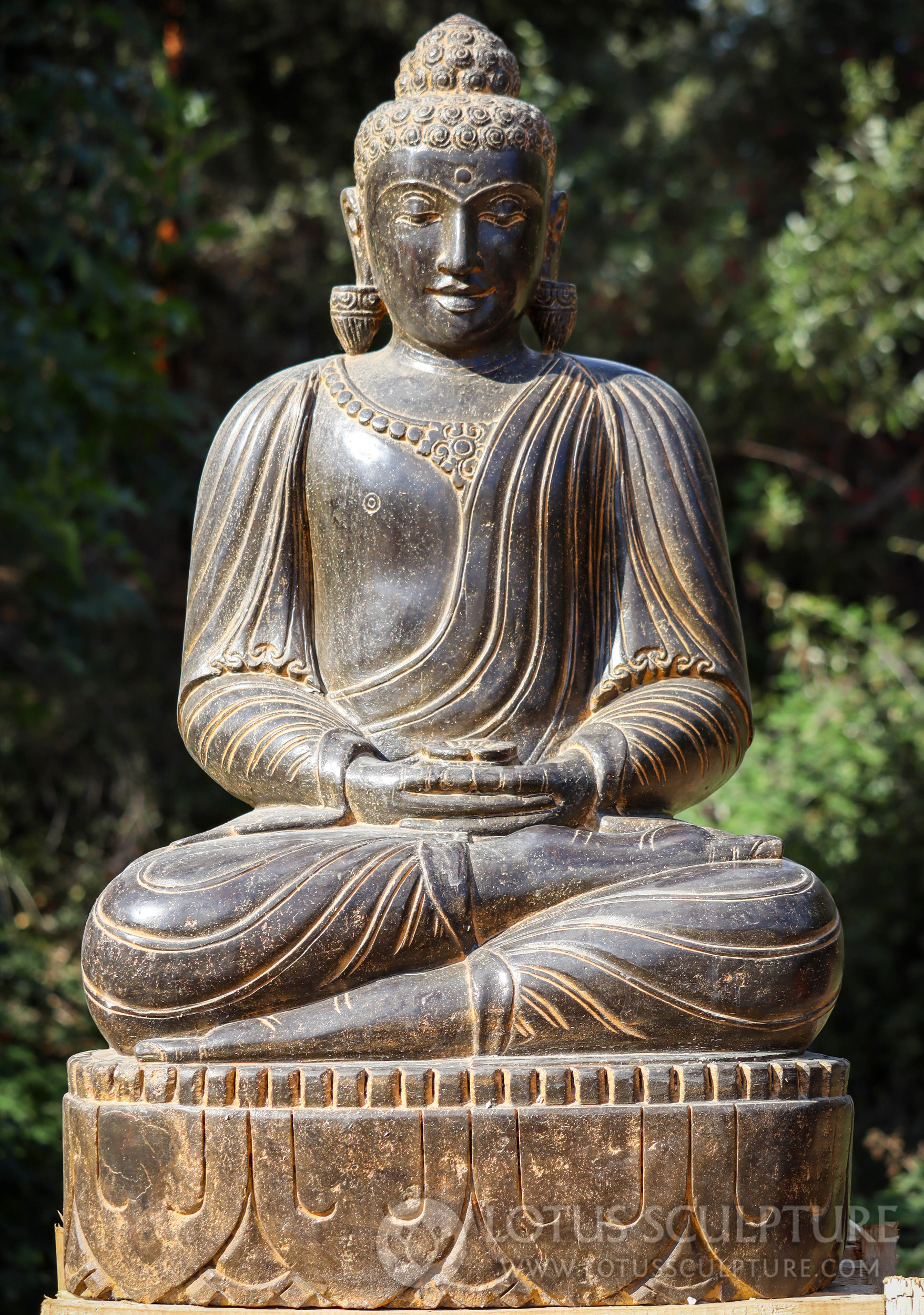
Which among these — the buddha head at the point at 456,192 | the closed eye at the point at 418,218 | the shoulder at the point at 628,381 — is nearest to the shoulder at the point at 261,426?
the buddha head at the point at 456,192

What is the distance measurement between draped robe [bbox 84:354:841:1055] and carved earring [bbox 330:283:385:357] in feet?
0.40

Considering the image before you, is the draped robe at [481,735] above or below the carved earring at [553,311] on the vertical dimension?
below

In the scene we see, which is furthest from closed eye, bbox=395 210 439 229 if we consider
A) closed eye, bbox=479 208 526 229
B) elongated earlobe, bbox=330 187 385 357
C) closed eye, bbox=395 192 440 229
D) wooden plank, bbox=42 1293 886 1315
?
wooden plank, bbox=42 1293 886 1315

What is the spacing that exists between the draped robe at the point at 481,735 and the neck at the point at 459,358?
10 cm

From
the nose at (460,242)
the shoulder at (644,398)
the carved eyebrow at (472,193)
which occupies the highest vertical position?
the carved eyebrow at (472,193)

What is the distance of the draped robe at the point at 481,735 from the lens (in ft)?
10.8

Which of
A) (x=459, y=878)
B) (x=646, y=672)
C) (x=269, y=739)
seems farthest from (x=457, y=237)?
(x=459, y=878)

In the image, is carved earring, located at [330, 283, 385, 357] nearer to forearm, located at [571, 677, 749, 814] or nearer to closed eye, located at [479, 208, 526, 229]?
closed eye, located at [479, 208, 526, 229]

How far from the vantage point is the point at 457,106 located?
3.92 metres

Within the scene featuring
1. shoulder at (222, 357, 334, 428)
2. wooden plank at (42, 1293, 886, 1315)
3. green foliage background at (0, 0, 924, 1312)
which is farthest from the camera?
green foliage background at (0, 0, 924, 1312)

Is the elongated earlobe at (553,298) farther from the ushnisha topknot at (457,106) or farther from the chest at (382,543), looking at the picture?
the chest at (382,543)

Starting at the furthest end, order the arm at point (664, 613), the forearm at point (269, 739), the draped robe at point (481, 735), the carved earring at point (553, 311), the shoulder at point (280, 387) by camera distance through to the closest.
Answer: the carved earring at point (553, 311)
the shoulder at point (280, 387)
the arm at point (664, 613)
the forearm at point (269, 739)
the draped robe at point (481, 735)

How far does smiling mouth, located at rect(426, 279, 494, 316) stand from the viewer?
3.97 metres

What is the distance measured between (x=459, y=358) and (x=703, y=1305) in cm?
210
